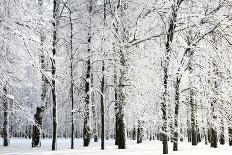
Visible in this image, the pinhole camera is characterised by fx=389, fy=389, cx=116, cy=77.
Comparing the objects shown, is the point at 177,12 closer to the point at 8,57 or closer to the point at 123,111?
the point at 123,111

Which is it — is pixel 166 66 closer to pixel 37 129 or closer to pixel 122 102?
pixel 122 102

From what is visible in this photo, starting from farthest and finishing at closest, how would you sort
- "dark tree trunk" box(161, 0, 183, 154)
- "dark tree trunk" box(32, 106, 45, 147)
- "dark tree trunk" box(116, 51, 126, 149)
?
"dark tree trunk" box(32, 106, 45, 147) → "dark tree trunk" box(116, 51, 126, 149) → "dark tree trunk" box(161, 0, 183, 154)

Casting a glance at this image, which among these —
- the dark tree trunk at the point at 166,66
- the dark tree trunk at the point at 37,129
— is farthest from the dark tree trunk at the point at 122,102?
the dark tree trunk at the point at 37,129

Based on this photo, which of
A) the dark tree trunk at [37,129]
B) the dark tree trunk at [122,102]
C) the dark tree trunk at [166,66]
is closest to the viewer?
the dark tree trunk at [166,66]

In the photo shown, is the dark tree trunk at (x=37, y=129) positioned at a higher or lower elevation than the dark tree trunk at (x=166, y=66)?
lower

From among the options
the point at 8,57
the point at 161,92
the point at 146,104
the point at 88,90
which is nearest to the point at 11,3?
the point at 8,57

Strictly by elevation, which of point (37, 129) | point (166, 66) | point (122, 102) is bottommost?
point (37, 129)

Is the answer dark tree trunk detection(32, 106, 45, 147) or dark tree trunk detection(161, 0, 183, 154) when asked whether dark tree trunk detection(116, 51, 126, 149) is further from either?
dark tree trunk detection(32, 106, 45, 147)

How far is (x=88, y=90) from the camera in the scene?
28.0m

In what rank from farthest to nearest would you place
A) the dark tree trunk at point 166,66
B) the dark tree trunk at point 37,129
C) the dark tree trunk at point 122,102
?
1. the dark tree trunk at point 37,129
2. the dark tree trunk at point 122,102
3. the dark tree trunk at point 166,66

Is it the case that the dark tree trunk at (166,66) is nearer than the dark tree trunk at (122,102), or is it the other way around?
the dark tree trunk at (166,66)

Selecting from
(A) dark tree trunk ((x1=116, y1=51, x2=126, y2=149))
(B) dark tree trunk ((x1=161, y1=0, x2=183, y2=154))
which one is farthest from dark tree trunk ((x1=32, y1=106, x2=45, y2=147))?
(B) dark tree trunk ((x1=161, y1=0, x2=183, y2=154))

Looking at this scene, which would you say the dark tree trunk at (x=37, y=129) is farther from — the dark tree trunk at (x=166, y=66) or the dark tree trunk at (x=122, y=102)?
the dark tree trunk at (x=166, y=66)

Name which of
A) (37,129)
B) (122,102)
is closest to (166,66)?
(122,102)
